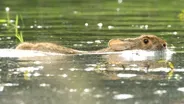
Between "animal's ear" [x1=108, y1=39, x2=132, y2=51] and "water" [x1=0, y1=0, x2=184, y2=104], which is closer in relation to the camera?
"water" [x1=0, y1=0, x2=184, y2=104]

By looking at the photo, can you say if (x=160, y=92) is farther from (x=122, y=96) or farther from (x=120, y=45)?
(x=120, y=45)

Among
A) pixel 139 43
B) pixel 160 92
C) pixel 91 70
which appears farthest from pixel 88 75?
pixel 139 43

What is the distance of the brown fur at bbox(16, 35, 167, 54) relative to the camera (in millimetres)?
13492

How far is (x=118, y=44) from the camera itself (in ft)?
45.4

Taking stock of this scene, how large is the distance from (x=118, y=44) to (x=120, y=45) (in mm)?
97

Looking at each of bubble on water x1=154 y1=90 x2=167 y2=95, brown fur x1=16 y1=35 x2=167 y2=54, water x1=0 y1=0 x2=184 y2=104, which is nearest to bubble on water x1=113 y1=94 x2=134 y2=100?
water x1=0 y1=0 x2=184 y2=104

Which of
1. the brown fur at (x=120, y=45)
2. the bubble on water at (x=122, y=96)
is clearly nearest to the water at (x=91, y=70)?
the bubble on water at (x=122, y=96)

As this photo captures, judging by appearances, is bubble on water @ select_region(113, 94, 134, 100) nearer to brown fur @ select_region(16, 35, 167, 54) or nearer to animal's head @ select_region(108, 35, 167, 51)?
brown fur @ select_region(16, 35, 167, 54)

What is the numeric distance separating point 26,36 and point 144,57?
5.14 metres

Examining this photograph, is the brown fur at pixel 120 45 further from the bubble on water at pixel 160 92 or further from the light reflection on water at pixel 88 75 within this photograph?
the bubble on water at pixel 160 92

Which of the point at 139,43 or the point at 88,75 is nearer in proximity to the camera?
the point at 88,75

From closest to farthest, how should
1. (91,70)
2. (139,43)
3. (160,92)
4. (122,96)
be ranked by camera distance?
1. (122,96)
2. (160,92)
3. (91,70)
4. (139,43)

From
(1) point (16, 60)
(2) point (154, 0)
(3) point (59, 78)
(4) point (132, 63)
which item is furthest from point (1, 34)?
(2) point (154, 0)

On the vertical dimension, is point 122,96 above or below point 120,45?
below
